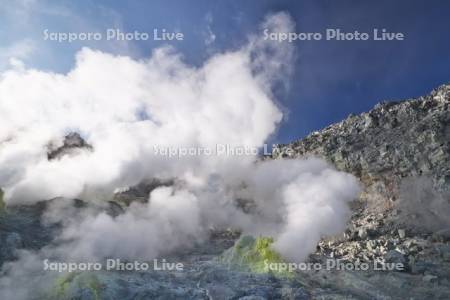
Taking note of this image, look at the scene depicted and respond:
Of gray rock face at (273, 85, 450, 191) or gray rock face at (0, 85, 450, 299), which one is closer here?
gray rock face at (0, 85, 450, 299)

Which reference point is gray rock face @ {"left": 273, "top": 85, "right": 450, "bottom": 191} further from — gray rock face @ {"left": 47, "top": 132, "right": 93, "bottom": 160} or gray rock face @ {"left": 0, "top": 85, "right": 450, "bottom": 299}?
gray rock face @ {"left": 47, "top": 132, "right": 93, "bottom": 160}

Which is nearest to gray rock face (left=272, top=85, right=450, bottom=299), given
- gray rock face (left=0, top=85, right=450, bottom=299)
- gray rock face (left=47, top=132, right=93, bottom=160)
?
gray rock face (left=0, top=85, right=450, bottom=299)

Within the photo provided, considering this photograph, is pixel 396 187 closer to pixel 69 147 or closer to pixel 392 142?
pixel 392 142

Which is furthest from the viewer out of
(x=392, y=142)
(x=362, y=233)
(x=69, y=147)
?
(x=392, y=142)

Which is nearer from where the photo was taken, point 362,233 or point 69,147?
point 362,233

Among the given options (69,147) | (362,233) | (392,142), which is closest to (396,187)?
(392,142)

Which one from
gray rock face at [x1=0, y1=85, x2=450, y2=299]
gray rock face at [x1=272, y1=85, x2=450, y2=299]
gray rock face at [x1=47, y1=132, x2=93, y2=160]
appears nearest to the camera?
gray rock face at [x1=0, y1=85, x2=450, y2=299]

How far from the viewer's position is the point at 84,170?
45.1 m

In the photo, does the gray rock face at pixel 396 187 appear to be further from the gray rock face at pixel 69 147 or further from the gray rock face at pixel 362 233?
the gray rock face at pixel 69 147

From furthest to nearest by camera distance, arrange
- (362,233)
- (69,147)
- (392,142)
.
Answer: (392,142)
(69,147)
(362,233)

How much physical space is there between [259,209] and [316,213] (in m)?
23.5

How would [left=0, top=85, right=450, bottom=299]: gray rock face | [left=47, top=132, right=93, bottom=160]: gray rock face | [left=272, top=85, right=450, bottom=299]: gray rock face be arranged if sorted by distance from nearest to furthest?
[left=0, top=85, right=450, bottom=299]: gray rock face < [left=272, top=85, right=450, bottom=299]: gray rock face < [left=47, top=132, right=93, bottom=160]: gray rock face

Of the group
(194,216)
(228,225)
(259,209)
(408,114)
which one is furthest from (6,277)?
(408,114)

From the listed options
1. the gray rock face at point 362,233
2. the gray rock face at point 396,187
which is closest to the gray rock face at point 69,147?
the gray rock face at point 362,233
